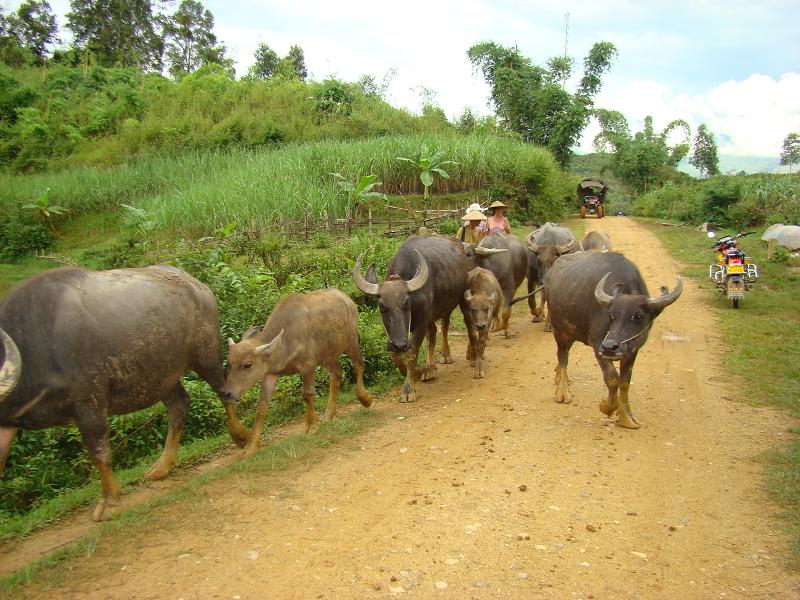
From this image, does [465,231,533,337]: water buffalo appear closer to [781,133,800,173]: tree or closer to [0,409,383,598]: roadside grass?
[0,409,383,598]: roadside grass

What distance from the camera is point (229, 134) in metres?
26.4

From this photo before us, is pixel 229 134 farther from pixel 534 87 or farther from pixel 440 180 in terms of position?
pixel 534 87

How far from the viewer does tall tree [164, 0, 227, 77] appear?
3909cm

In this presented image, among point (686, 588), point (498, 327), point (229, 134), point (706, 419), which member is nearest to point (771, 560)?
point (686, 588)

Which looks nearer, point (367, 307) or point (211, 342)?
point (211, 342)

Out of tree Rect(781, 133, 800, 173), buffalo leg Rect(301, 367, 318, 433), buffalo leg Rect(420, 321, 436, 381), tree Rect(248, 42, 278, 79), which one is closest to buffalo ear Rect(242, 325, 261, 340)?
buffalo leg Rect(301, 367, 318, 433)

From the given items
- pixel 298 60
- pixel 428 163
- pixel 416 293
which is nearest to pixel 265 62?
pixel 298 60

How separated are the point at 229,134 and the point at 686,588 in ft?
84.9

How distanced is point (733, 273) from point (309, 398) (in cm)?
922

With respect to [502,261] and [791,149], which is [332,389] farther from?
[791,149]

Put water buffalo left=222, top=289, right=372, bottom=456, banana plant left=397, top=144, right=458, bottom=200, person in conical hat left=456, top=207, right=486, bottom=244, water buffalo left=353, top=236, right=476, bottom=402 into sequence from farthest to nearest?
1. banana plant left=397, top=144, right=458, bottom=200
2. person in conical hat left=456, top=207, right=486, bottom=244
3. water buffalo left=353, top=236, right=476, bottom=402
4. water buffalo left=222, top=289, right=372, bottom=456

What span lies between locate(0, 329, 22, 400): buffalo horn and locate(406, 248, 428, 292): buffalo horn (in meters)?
4.03

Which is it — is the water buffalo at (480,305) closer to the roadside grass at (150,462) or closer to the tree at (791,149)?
the roadside grass at (150,462)

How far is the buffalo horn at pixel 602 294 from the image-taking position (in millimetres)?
6254
